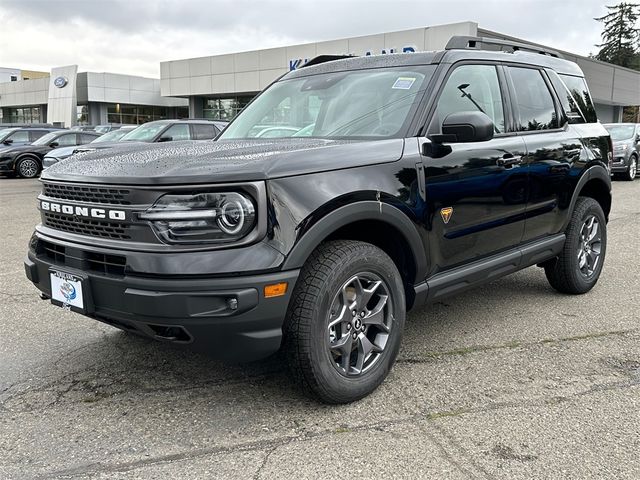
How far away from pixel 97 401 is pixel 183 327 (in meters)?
0.95

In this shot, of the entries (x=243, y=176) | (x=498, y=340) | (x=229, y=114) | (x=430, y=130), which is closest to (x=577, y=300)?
(x=498, y=340)

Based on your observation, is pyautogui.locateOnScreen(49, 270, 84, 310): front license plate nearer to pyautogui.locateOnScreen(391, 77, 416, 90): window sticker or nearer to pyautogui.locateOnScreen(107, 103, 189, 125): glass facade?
pyautogui.locateOnScreen(391, 77, 416, 90): window sticker

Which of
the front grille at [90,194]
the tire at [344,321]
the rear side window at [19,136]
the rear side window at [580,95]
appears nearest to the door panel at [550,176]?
the rear side window at [580,95]

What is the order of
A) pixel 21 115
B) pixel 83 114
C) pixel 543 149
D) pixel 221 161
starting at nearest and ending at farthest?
pixel 221 161
pixel 543 149
pixel 83 114
pixel 21 115

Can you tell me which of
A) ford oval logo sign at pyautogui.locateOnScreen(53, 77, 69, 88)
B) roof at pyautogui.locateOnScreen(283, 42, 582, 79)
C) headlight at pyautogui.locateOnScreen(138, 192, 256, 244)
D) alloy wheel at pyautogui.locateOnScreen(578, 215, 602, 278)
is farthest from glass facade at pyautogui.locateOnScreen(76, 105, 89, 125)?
headlight at pyautogui.locateOnScreen(138, 192, 256, 244)

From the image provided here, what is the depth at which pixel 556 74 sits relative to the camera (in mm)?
4867

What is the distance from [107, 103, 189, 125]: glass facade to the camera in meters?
49.5

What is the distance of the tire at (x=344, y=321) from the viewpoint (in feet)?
9.06

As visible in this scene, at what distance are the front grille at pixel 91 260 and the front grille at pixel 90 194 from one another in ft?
0.83

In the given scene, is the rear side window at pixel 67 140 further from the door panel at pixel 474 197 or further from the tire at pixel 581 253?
the door panel at pixel 474 197

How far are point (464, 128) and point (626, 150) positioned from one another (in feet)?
49.9

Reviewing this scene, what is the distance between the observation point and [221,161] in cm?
271

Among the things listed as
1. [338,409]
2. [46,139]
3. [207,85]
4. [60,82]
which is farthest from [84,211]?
[60,82]

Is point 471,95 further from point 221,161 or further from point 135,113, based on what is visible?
point 135,113
